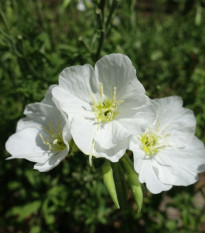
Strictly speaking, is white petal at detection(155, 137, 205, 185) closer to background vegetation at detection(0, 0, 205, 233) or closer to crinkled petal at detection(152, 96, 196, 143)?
crinkled petal at detection(152, 96, 196, 143)

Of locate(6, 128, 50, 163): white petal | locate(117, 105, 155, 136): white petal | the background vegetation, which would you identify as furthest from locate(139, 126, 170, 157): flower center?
locate(6, 128, 50, 163): white petal

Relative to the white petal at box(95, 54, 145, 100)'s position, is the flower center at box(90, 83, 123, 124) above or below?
below

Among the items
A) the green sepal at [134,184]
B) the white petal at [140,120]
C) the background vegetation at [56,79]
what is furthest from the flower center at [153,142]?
the background vegetation at [56,79]

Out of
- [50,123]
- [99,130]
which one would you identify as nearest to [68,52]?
[50,123]

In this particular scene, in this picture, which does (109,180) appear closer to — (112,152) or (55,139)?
(112,152)

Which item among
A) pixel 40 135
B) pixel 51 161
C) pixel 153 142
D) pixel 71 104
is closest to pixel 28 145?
pixel 40 135

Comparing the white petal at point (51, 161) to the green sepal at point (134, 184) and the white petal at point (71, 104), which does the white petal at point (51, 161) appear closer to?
the white petal at point (71, 104)

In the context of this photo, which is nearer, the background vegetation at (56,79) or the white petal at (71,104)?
the white petal at (71,104)
